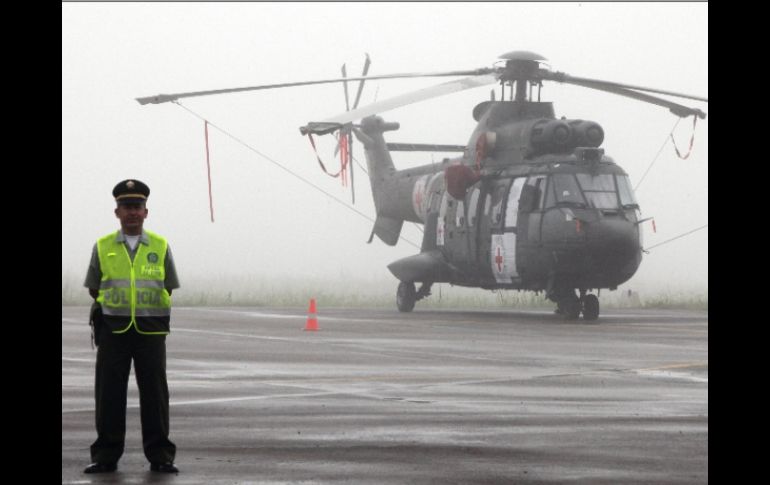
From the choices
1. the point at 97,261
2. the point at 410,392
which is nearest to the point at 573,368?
the point at 410,392

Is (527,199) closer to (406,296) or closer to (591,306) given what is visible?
(591,306)

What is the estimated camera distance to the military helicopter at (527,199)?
1141 inches

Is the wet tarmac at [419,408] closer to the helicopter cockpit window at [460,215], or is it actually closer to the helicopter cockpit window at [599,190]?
the helicopter cockpit window at [599,190]

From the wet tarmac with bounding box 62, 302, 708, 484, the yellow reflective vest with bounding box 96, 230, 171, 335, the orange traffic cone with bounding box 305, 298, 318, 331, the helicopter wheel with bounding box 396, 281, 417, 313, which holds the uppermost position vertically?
the yellow reflective vest with bounding box 96, 230, 171, 335

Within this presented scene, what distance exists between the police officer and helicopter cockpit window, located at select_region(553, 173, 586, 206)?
20.4 m

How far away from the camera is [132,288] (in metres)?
9.24

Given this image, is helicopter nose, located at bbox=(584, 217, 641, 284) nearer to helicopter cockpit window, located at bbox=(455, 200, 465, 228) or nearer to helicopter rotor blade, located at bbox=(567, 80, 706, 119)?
helicopter rotor blade, located at bbox=(567, 80, 706, 119)

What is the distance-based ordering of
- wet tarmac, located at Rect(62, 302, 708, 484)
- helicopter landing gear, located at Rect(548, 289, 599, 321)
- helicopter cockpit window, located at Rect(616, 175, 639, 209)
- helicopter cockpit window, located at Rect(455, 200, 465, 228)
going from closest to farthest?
wet tarmac, located at Rect(62, 302, 708, 484) → helicopter cockpit window, located at Rect(616, 175, 639, 209) → helicopter landing gear, located at Rect(548, 289, 599, 321) → helicopter cockpit window, located at Rect(455, 200, 465, 228)

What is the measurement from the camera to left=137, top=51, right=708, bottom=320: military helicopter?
2898 centimetres

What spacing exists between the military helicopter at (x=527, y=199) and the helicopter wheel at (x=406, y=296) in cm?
95

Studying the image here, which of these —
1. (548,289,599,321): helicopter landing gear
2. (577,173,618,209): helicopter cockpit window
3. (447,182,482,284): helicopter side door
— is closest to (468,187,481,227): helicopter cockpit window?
(447,182,482,284): helicopter side door
